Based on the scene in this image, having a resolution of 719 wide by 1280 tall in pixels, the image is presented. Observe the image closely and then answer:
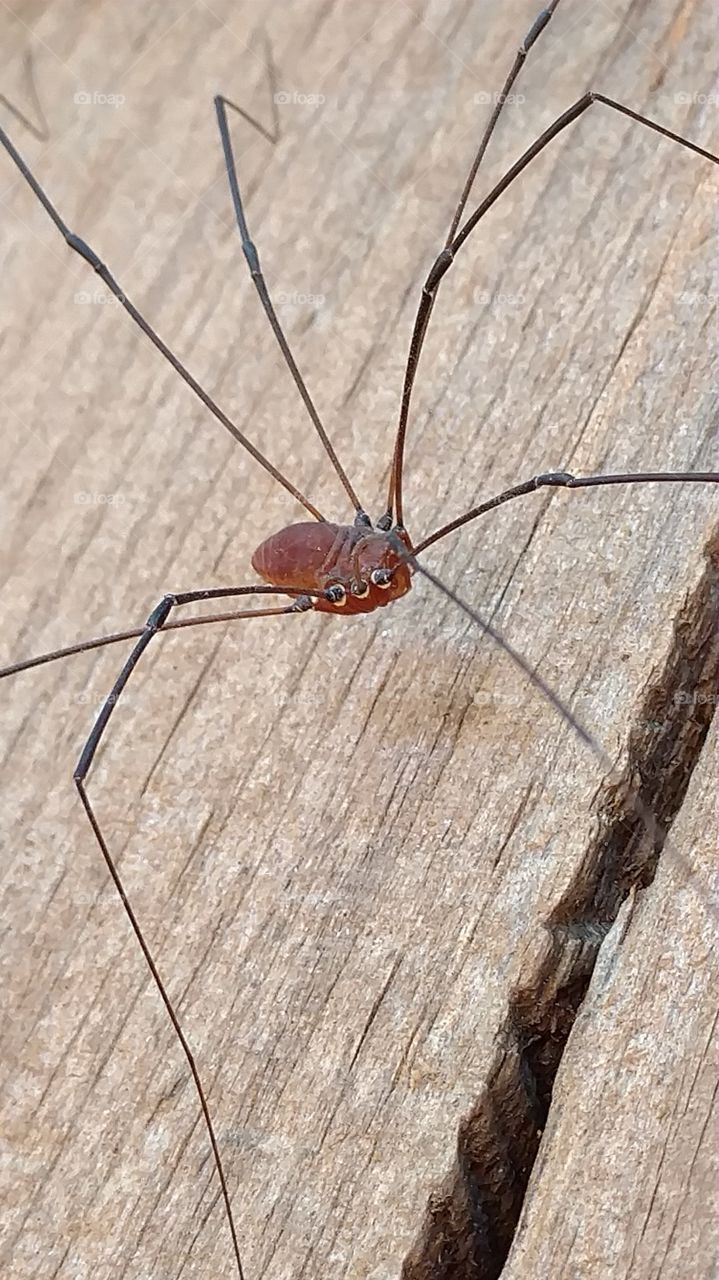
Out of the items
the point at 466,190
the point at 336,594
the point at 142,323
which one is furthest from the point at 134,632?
the point at 466,190

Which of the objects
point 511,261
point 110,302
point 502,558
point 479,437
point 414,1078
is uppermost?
point 511,261

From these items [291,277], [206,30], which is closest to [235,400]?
[291,277]

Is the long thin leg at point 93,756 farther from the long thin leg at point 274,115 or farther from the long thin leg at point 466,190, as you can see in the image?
the long thin leg at point 274,115

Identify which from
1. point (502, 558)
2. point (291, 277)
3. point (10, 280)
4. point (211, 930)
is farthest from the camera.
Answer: point (10, 280)

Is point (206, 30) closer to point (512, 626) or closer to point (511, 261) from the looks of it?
point (511, 261)

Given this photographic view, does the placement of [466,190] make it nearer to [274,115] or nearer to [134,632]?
[274,115]

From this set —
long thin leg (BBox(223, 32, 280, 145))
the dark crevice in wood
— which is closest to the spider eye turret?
the dark crevice in wood

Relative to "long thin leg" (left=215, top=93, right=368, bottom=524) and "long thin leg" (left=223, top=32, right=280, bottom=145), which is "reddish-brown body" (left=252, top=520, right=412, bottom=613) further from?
"long thin leg" (left=223, top=32, right=280, bottom=145)
